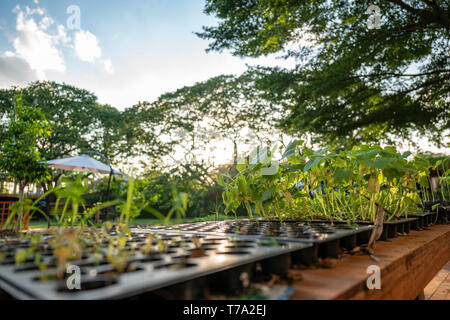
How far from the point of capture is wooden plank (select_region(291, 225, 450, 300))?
1.38 ft

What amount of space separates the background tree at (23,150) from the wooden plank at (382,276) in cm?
540

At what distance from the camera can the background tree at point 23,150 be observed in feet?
15.0

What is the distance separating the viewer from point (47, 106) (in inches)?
531

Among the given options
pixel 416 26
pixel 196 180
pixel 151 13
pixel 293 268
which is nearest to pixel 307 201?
pixel 293 268

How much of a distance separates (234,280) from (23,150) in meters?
5.49

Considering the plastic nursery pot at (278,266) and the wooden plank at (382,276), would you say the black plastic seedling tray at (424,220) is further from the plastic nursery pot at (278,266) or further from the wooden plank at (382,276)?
the plastic nursery pot at (278,266)

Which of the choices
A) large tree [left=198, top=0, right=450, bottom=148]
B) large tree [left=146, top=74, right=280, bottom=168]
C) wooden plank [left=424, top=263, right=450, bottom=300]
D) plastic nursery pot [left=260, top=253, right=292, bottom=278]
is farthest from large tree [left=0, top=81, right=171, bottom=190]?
plastic nursery pot [left=260, top=253, right=292, bottom=278]

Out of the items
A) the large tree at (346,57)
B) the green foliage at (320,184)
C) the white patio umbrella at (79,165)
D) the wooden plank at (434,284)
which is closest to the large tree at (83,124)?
the white patio umbrella at (79,165)

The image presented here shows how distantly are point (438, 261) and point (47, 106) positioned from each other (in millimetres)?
16239

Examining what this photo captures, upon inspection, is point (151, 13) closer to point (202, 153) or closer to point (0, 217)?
point (0, 217)

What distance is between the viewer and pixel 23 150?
461 centimetres

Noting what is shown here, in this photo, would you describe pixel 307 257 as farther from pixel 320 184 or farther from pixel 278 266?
pixel 320 184

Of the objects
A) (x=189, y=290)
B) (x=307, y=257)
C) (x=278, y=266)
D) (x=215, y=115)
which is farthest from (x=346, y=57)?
(x=215, y=115)

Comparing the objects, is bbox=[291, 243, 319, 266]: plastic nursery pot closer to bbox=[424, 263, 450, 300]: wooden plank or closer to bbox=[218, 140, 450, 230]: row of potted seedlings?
bbox=[218, 140, 450, 230]: row of potted seedlings
